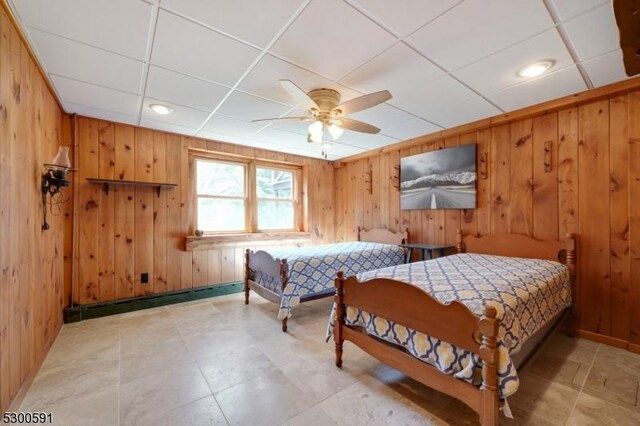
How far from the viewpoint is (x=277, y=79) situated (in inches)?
93.4

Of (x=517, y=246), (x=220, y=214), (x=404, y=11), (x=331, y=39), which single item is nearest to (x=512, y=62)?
(x=404, y=11)

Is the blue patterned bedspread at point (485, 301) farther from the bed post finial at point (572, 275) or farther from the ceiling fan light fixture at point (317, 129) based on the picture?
the ceiling fan light fixture at point (317, 129)

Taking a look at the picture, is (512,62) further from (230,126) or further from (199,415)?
(199,415)

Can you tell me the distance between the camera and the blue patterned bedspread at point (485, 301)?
1.50m

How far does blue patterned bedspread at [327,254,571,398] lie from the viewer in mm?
1498

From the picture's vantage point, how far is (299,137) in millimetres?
4035

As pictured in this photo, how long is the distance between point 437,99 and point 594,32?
3.83 ft

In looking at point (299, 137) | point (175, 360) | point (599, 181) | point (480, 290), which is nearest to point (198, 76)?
point (299, 137)

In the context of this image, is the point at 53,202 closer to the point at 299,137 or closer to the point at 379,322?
the point at 299,137

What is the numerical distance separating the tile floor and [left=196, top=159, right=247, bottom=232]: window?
187cm

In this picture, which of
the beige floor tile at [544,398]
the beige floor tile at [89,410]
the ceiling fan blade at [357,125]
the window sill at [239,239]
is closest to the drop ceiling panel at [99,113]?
the window sill at [239,239]

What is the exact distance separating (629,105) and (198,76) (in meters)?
3.80

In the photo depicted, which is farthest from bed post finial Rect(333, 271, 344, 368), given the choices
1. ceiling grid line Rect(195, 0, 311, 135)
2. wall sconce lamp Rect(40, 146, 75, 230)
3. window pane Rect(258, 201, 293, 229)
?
window pane Rect(258, 201, 293, 229)

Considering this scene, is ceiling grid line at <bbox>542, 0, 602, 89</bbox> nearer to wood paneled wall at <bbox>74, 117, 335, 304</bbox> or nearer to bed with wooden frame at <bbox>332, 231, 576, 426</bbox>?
bed with wooden frame at <bbox>332, 231, 576, 426</bbox>
